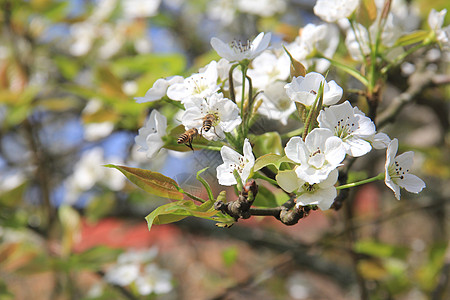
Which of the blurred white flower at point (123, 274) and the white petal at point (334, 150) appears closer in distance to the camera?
the white petal at point (334, 150)

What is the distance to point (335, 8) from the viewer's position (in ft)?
2.35

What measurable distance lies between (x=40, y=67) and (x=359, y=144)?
195cm

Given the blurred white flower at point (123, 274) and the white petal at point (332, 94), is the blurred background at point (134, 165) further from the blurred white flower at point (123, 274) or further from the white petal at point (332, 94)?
the white petal at point (332, 94)

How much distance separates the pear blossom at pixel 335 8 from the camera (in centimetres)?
70

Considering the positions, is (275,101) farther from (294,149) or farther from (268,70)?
(294,149)

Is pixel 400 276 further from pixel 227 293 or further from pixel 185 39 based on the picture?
pixel 185 39

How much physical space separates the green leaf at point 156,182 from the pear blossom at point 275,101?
0.20 metres

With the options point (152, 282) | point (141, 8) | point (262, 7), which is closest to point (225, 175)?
point (152, 282)

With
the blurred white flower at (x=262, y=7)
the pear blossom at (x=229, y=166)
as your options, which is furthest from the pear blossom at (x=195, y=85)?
the blurred white flower at (x=262, y=7)

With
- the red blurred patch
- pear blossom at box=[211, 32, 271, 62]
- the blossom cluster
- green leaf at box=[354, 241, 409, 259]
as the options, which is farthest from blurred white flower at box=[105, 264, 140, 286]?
pear blossom at box=[211, 32, 271, 62]

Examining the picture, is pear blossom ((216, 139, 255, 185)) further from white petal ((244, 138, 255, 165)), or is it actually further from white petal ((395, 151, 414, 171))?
white petal ((395, 151, 414, 171))

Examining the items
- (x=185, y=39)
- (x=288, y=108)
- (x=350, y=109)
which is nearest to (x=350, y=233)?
(x=288, y=108)

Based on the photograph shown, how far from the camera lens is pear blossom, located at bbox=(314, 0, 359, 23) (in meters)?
0.70

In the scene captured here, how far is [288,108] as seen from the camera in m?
0.67
